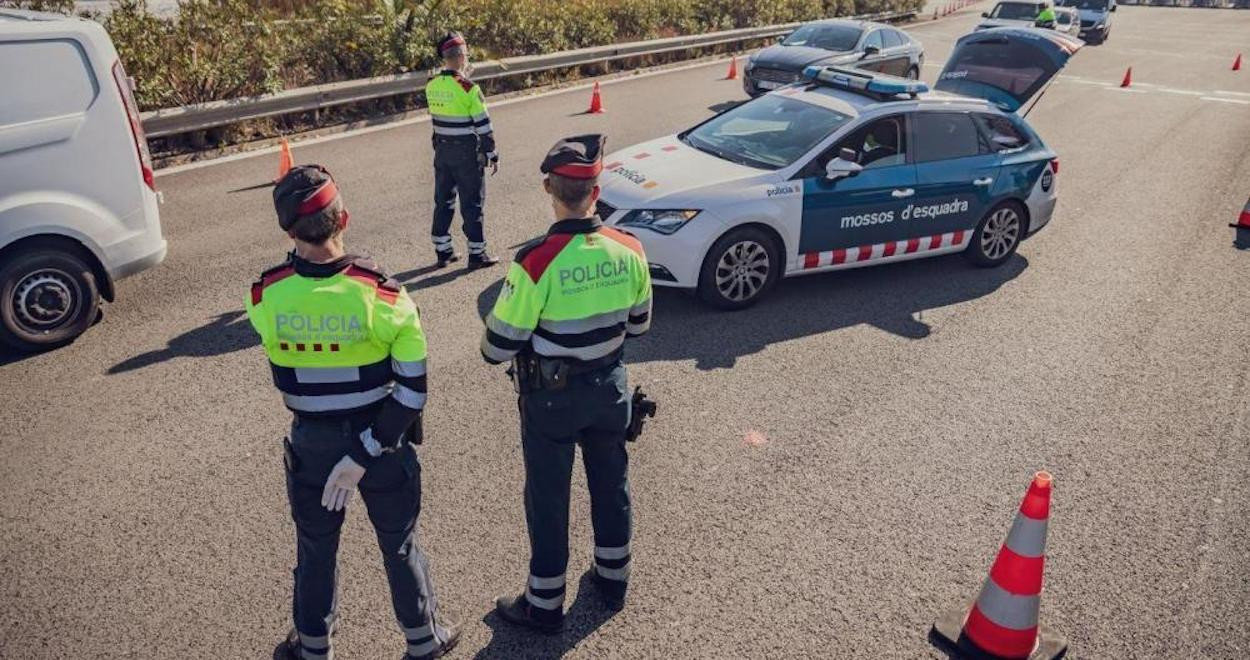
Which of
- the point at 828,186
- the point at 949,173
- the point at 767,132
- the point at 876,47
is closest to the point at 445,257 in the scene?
the point at 767,132

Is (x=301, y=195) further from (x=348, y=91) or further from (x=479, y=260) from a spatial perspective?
(x=348, y=91)

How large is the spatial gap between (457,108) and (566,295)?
4430 mm

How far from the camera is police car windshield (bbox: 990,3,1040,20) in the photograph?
2309 centimetres

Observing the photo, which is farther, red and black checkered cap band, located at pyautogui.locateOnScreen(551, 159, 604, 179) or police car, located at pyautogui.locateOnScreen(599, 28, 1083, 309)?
police car, located at pyautogui.locateOnScreen(599, 28, 1083, 309)

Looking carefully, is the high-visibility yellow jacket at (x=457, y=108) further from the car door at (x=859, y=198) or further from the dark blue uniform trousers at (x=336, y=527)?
the dark blue uniform trousers at (x=336, y=527)

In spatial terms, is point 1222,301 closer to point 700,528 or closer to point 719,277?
point 719,277

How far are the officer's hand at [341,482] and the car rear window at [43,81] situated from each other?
13.9 feet

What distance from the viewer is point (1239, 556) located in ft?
15.0

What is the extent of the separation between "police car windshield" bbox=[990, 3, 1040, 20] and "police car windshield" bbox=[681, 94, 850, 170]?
18.1m

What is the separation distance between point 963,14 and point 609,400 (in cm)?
3810

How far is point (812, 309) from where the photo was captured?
733 cm

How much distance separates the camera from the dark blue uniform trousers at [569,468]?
3.64 metres

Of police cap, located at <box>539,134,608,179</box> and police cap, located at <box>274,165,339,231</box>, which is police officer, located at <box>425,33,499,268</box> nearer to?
police cap, located at <box>539,134,608,179</box>

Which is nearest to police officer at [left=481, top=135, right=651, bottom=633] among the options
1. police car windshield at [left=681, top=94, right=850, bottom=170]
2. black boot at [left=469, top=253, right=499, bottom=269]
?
police car windshield at [left=681, top=94, right=850, bottom=170]
